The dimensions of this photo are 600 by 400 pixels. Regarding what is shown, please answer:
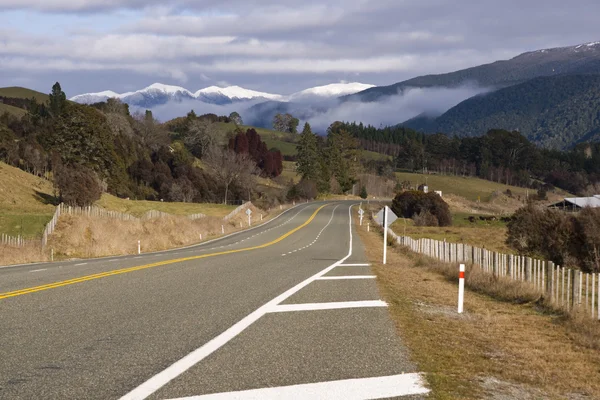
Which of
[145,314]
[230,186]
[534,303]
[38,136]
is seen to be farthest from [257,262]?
[230,186]

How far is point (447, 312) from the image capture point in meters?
12.8

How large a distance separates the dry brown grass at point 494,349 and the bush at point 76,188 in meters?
56.1

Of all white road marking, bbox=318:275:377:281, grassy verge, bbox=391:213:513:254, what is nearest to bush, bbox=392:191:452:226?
grassy verge, bbox=391:213:513:254

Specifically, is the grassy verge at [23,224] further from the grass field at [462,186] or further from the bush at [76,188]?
the grass field at [462,186]

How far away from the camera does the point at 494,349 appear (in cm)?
912

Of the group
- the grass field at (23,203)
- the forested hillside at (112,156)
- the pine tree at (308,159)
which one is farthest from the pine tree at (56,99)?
the pine tree at (308,159)

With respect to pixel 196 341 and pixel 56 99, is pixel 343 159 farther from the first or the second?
pixel 196 341

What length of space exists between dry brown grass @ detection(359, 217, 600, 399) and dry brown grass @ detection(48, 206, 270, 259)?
24.4 metres

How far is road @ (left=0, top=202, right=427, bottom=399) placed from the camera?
6367 mm

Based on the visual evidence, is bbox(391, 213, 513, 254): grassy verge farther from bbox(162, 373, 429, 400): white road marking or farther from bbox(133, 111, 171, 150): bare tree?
bbox(133, 111, 171, 150): bare tree

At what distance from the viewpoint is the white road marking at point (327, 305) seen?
11531 mm

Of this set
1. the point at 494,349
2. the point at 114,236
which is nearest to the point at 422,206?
the point at 114,236

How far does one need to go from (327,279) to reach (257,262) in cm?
594

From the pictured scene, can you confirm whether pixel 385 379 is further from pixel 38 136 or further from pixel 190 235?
pixel 38 136
